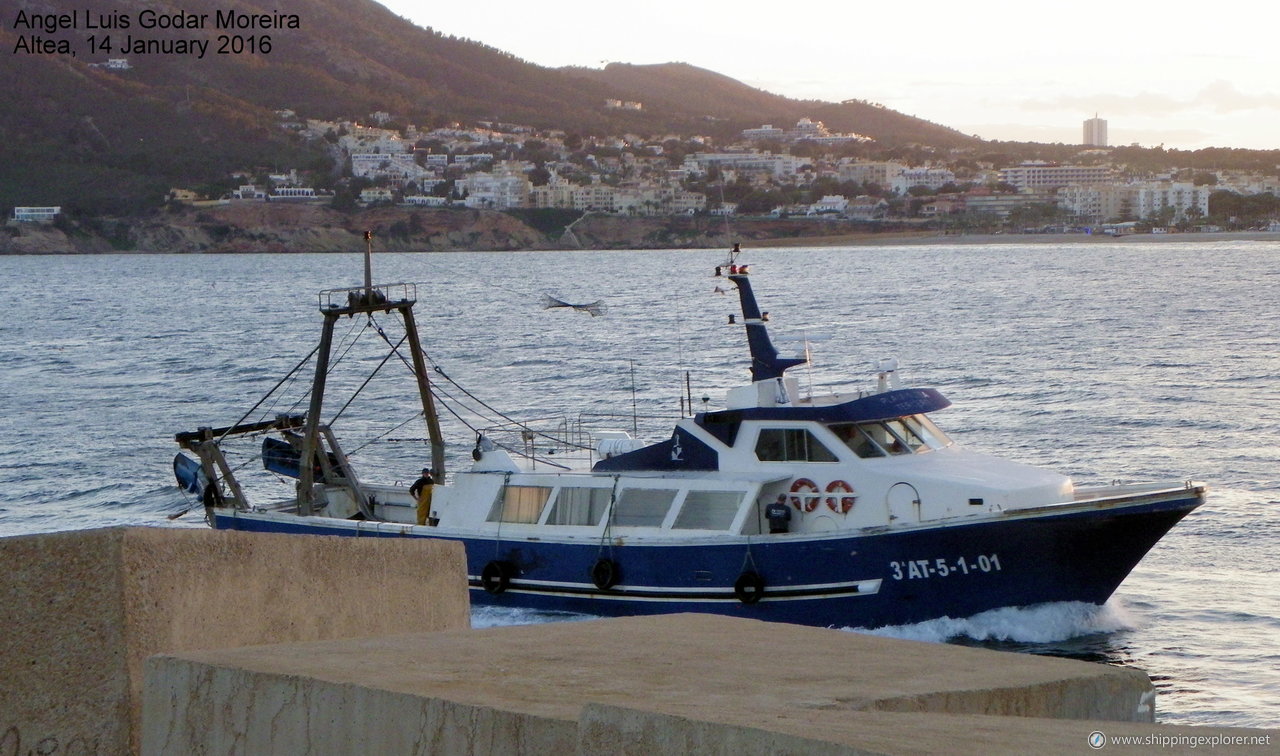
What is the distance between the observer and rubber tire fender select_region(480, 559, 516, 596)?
18109 mm

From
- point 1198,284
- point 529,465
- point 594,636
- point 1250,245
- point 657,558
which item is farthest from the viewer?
point 1250,245

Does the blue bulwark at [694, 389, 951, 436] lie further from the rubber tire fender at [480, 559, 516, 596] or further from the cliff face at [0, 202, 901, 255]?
the cliff face at [0, 202, 901, 255]

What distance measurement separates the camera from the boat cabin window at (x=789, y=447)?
16906 millimetres

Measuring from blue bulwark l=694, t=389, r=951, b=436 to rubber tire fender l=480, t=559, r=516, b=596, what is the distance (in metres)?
2.74

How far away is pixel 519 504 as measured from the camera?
18422 mm

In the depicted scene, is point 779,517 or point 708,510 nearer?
point 779,517

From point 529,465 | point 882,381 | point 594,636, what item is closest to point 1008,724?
point 594,636

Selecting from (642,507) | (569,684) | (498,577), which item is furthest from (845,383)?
(569,684)

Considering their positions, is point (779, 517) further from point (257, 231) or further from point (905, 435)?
point (257, 231)

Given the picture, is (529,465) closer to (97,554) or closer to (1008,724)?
(97,554)

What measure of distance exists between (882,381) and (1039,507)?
2534 mm

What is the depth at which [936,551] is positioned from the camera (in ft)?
53.0

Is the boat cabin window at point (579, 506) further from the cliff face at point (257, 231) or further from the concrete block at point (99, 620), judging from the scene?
the cliff face at point (257, 231)

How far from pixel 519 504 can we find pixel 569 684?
13.8 m
